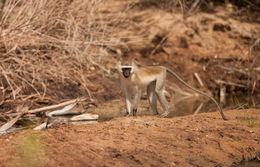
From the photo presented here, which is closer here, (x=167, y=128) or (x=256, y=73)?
(x=167, y=128)

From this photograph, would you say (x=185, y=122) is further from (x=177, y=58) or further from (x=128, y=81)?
(x=177, y=58)

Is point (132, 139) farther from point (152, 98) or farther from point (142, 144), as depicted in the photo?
point (152, 98)

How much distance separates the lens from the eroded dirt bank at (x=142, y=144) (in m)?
4.08

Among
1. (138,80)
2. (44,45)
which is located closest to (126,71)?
(138,80)

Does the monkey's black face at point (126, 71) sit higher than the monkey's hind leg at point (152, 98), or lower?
higher

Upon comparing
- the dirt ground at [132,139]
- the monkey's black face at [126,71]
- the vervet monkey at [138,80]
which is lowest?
the dirt ground at [132,139]

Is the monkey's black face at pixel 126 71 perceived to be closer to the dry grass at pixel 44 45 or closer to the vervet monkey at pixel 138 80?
the vervet monkey at pixel 138 80

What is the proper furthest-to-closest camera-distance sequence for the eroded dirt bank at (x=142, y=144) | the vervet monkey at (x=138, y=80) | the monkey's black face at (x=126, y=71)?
the vervet monkey at (x=138, y=80)
the monkey's black face at (x=126, y=71)
the eroded dirt bank at (x=142, y=144)

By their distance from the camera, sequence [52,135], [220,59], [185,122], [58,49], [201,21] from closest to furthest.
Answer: [52,135] → [185,122] → [58,49] → [220,59] → [201,21]

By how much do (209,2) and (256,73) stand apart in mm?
4196

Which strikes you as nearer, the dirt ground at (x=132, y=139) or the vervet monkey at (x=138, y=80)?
the dirt ground at (x=132, y=139)

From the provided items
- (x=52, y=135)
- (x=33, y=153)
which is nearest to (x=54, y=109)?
(x=52, y=135)

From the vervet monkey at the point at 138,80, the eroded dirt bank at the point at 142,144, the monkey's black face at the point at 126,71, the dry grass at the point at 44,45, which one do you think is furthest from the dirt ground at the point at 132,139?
the monkey's black face at the point at 126,71

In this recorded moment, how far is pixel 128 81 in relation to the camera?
21.3 feet
